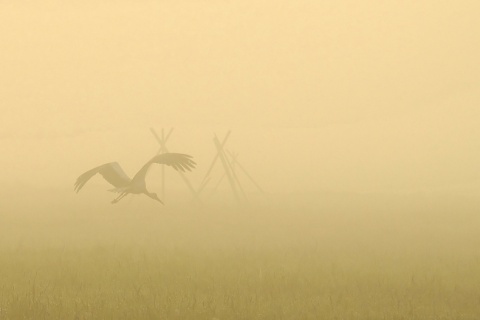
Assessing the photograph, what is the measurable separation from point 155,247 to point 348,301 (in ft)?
22.6

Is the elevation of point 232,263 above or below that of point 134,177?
below

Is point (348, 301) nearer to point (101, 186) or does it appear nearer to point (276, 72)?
point (101, 186)

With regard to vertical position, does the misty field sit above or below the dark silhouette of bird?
below

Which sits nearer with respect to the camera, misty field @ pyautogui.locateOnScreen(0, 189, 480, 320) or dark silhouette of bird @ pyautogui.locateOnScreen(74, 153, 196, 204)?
misty field @ pyautogui.locateOnScreen(0, 189, 480, 320)

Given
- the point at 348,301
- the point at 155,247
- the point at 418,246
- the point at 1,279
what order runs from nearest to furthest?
1. the point at 348,301
2. the point at 1,279
3. the point at 155,247
4. the point at 418,246

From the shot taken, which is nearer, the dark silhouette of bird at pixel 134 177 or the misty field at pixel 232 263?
the misty field at pixel 232 263

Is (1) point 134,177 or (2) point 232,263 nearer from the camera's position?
(1) point 134,177

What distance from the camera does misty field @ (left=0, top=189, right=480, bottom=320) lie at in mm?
7594

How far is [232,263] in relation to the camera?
38.4 ft

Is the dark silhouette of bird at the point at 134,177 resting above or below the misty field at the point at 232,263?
above

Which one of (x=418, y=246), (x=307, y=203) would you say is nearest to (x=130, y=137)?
(x=307, y=203)

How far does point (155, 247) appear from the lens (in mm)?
14227

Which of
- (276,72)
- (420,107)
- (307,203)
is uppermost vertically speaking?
(276,72)

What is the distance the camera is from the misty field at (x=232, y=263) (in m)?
7.59
